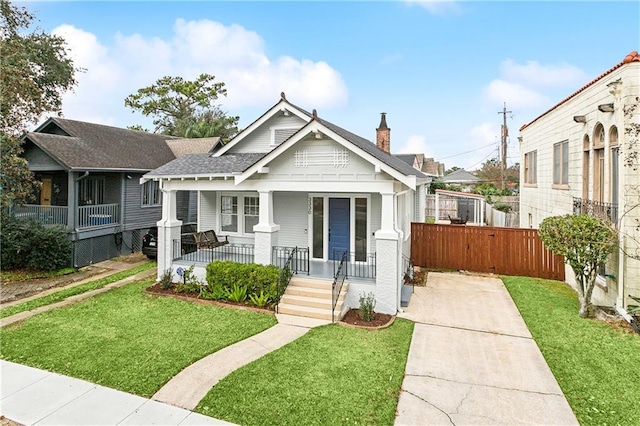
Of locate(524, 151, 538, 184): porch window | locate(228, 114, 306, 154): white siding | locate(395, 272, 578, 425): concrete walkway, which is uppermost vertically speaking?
locate(228, 114, 306, 154): white siding

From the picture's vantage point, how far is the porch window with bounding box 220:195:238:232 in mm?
14398

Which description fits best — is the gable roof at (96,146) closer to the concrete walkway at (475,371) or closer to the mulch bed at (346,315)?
the mulch bed at (346,315)

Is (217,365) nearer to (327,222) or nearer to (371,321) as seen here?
(371,321)

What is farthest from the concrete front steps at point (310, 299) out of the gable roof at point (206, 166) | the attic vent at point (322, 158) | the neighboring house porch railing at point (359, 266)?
the gable roof at point (206, 166)

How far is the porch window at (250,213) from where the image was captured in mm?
13961

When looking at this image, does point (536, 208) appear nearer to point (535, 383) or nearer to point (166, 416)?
point (535, 383)

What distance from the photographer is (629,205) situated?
7.73 m

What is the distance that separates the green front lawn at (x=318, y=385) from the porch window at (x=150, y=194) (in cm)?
1470

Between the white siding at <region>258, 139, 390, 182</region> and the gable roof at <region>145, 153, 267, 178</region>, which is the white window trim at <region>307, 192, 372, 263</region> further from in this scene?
the gable roof at <region>145, 153, 267, 178</region>

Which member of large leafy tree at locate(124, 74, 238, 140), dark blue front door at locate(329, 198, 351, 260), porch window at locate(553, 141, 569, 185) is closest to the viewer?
porch window at locate(553, 141, 569, 185)

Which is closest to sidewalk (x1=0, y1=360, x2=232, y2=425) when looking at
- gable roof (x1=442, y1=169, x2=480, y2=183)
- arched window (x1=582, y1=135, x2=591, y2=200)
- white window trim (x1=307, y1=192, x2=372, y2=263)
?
white window trim (x1=307, y1=192, x2=372, y2=263)

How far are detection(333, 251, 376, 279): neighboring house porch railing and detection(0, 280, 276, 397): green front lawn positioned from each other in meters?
2.93

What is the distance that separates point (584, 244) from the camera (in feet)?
26.2

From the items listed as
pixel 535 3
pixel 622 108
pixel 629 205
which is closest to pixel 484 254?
pixel 629 205
